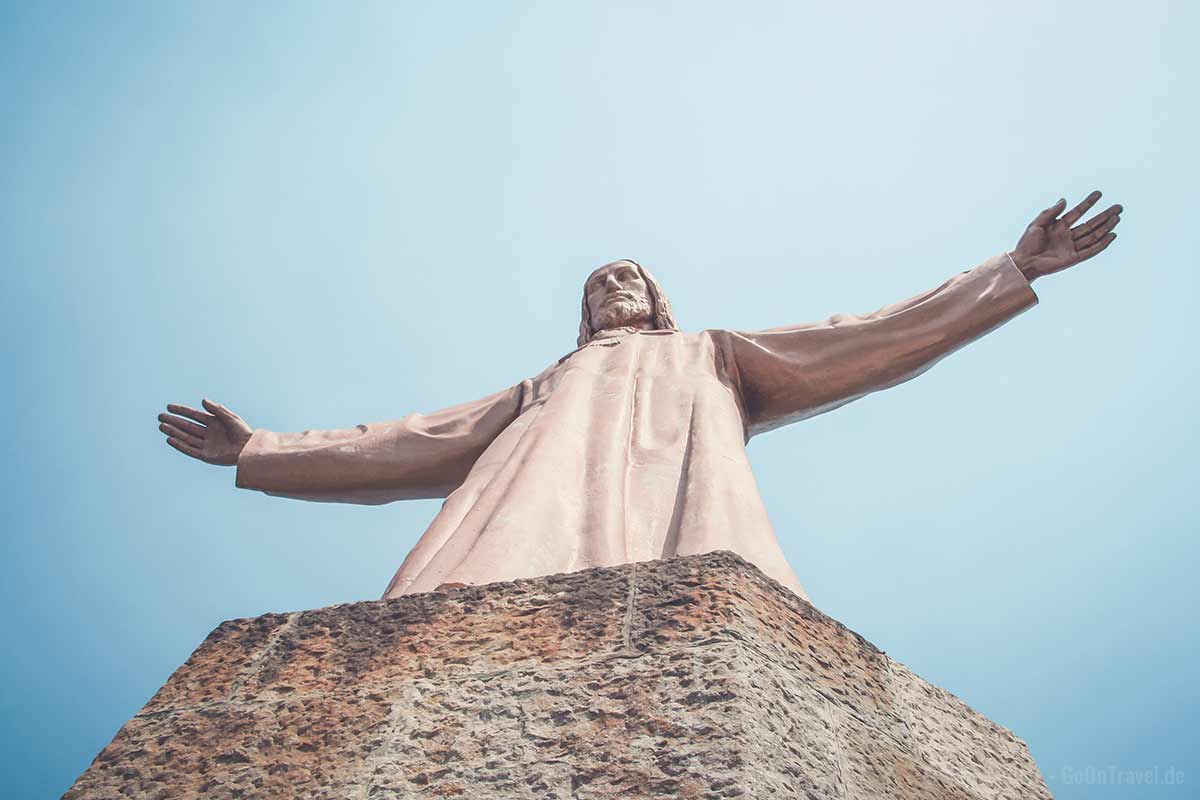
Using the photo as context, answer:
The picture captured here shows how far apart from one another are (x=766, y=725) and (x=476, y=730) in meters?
0.61

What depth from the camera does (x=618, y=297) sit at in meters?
7.25

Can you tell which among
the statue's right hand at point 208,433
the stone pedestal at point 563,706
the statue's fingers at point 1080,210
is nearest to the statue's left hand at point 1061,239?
the statue's fingers at point 1080,210

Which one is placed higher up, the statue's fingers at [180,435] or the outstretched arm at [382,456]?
the statue's fingers at [180,435]

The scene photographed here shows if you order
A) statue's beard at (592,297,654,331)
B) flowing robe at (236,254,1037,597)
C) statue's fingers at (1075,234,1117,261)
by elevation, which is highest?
statue's beard at (592,297,654,331)

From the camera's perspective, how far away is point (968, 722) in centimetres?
352

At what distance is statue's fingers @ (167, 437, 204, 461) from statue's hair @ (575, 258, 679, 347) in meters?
2.08

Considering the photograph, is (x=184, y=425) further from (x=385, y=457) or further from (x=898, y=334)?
(x=898, y=334)

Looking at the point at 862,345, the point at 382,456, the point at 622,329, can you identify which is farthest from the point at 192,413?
the point at 862,345

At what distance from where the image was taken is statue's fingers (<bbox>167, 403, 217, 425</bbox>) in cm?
694

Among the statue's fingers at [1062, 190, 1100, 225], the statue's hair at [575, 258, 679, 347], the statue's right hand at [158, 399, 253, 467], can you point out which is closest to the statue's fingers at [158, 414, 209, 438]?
the statue's right hand at [158, 399, 253, 467]

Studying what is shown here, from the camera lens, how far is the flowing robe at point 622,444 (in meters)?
4.25

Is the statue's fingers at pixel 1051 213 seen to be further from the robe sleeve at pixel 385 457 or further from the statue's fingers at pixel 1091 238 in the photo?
the robe sleeve at pixel 385 457

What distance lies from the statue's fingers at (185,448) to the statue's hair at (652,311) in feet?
6.81

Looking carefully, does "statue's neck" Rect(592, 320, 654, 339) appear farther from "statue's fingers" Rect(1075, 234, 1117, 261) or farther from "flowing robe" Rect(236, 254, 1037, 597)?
"statue's fingers" Rect(1075, 234, 1117, 261)
